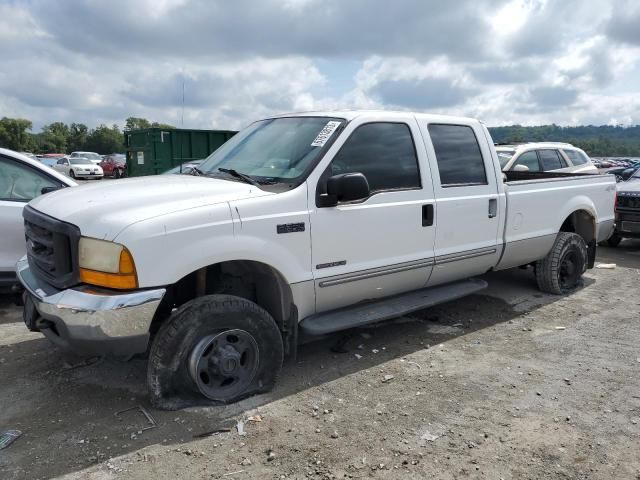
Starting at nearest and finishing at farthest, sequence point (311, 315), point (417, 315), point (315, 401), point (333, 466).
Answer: point (333, 466), point (315, 401), point (311, 315), point (417, 315)

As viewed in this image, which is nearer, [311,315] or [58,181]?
[311,315]

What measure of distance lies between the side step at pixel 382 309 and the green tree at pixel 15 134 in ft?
272

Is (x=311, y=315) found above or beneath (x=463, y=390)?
above

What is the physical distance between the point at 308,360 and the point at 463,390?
1220mm

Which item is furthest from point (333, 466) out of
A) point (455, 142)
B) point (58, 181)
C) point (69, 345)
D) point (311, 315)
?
point (58, 181)

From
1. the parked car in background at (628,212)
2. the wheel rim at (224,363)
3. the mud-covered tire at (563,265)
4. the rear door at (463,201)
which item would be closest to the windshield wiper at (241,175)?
the wheel rim at (224,363)

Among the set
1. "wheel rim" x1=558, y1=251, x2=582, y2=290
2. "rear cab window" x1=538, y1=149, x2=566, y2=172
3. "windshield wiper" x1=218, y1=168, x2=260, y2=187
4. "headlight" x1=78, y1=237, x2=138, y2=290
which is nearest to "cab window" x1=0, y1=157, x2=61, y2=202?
"windshield wiper" x1=218, y1=168, x2=260, y2=187

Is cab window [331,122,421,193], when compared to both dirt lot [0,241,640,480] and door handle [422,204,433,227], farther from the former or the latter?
dirt lot [0,241,640,480]

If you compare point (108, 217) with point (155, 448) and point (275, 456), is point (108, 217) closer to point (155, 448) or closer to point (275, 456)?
point (155, 448)

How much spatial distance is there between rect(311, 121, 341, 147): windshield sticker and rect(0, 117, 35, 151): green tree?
8294cm

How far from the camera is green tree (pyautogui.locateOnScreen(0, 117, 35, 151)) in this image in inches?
3017

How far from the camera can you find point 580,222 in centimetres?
669

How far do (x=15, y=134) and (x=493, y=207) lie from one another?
3448 inches

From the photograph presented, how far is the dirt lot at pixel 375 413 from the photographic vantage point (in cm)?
294
